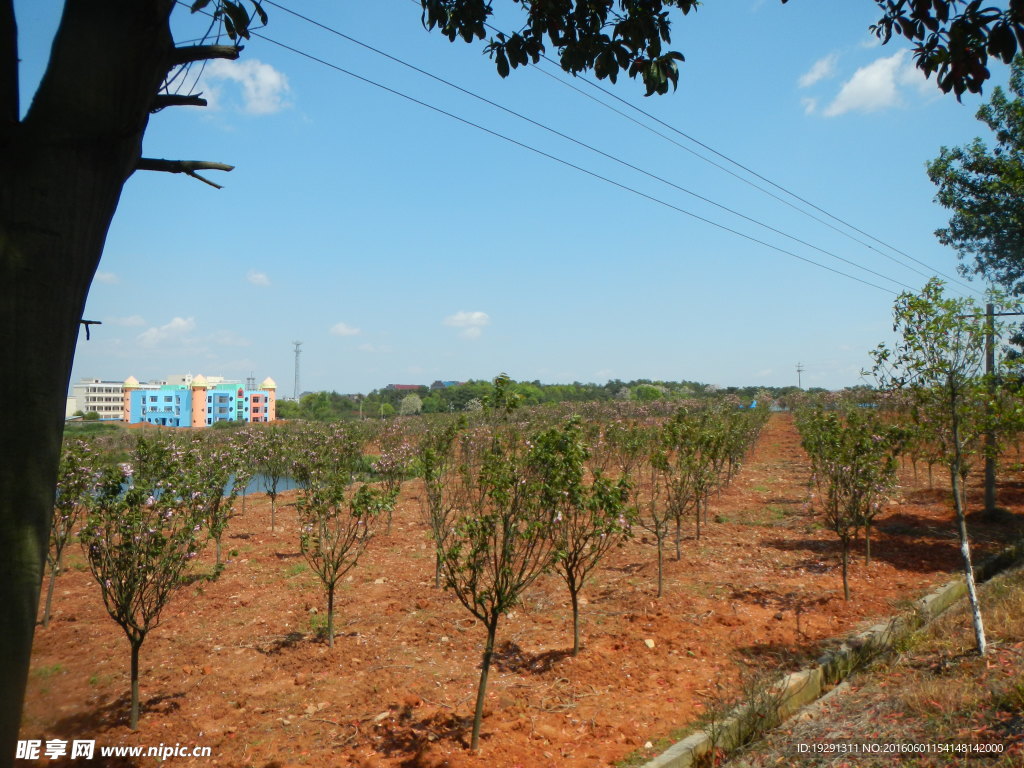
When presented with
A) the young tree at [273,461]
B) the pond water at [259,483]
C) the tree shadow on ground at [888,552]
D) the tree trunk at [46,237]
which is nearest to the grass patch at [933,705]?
the tree shadow on ground at [888,552]

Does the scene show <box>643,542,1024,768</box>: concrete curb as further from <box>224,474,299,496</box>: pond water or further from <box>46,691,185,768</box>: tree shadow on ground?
<box>224,474,299,496</box>: pond water

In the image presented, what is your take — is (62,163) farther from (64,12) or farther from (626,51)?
(626,51)

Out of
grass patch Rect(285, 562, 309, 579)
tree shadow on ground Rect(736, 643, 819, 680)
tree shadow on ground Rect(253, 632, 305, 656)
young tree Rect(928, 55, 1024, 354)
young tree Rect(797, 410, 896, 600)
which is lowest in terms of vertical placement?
grass patch Rect(285, 562, 309, 579)

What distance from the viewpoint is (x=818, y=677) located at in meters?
5.80

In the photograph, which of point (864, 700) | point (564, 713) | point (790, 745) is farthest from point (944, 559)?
point (564, 713)

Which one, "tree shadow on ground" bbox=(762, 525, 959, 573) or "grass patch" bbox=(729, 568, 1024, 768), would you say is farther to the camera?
"tree shadow on ground" bbox=(762, 525, 959, 573)

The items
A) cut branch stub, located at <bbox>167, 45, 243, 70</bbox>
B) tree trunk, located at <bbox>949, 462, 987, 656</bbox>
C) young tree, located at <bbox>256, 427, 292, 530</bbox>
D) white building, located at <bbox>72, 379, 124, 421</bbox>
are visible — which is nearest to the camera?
cut branch stub, located at <bbox>167, 45, 243, 70</bbox>

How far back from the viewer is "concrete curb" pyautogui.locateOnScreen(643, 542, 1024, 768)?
4543 mm

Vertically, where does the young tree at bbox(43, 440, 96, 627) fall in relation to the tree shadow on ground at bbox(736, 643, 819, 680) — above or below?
above

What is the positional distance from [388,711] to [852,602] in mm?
6369

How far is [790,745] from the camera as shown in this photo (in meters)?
4.53

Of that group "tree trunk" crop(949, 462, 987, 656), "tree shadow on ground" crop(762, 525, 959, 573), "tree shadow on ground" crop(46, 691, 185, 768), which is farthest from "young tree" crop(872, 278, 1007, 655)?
"tree shadow on ground" crop(46, 691, 185, 768)

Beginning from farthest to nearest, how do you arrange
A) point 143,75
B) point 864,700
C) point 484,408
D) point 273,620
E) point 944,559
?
point 944,559
point 273,620
point 484,408
point 864,700
point 143,75

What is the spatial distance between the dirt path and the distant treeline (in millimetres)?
33387
